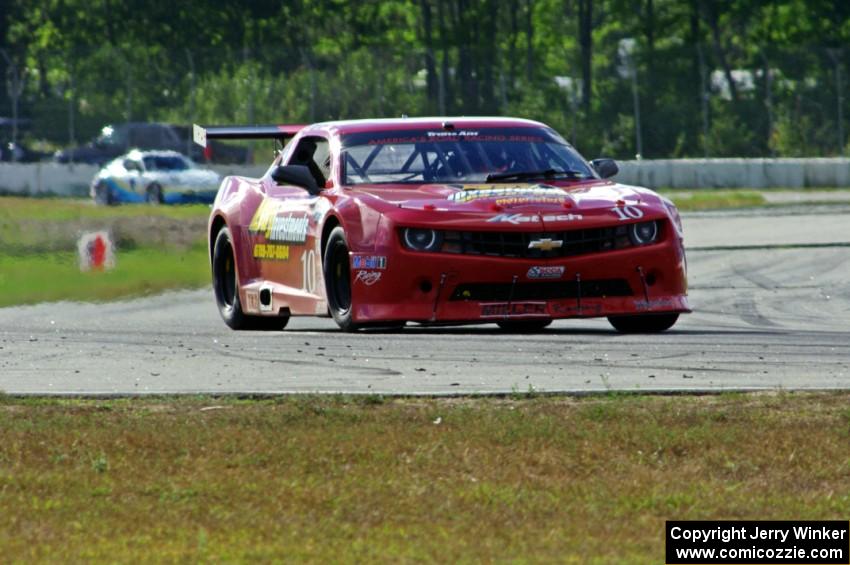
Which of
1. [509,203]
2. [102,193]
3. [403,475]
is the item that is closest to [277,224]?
[509,203]

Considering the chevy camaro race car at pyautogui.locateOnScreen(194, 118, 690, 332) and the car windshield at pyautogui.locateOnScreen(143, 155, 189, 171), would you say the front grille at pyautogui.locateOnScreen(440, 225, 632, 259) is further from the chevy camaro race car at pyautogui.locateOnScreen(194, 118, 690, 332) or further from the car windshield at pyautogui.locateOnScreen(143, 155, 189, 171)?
the car windshield at pyautogui.locateOnScreen(143, 155, 189, 171)

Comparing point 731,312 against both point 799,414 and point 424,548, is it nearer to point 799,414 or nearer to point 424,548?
point 799,414

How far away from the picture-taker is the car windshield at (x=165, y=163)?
3631cm

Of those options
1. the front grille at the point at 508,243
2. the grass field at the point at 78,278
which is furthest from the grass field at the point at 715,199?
the front grille at the point at 508,243

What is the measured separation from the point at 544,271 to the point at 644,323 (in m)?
1.16

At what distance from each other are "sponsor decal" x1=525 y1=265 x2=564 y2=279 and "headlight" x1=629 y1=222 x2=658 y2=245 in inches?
20.2

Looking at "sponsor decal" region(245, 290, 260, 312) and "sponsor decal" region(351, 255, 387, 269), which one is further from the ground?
"sponsor decal" region(351, 255, 387, 269)

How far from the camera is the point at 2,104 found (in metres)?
33.2

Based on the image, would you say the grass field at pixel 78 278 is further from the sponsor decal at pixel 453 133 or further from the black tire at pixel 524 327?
the black tire at pixel 524 327

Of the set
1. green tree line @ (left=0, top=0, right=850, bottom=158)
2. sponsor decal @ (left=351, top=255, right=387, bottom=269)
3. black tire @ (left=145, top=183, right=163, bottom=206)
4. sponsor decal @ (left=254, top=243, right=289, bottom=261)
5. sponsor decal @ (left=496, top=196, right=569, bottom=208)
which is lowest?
black tire @ (left=145, top=183, right=163, bottom=206)

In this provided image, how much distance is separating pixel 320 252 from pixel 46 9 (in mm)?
41860

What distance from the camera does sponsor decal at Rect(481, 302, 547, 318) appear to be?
10281mm

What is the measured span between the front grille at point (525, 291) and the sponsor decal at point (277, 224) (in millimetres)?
1395

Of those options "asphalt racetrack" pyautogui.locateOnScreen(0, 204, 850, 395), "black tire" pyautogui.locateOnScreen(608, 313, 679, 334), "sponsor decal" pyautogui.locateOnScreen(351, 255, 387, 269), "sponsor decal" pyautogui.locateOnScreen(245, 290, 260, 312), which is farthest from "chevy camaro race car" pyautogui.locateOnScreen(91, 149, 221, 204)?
"sponsor decal" pyautogui.locateOnScreen(351, 255, 387, 269)
